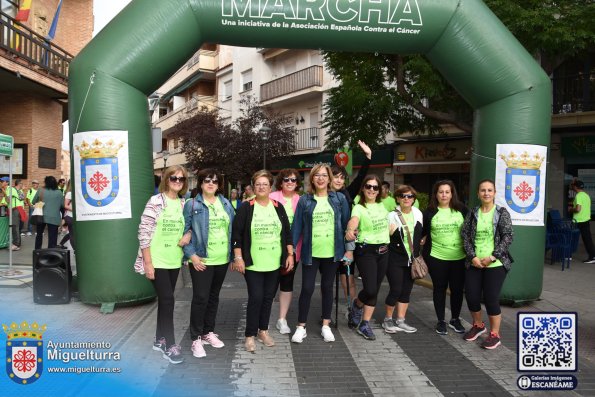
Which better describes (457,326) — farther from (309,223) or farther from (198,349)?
(198,349)

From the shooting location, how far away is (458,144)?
732 inches

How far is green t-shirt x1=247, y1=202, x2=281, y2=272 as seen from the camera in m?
4.85

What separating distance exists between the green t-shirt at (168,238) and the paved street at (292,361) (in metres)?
0.90

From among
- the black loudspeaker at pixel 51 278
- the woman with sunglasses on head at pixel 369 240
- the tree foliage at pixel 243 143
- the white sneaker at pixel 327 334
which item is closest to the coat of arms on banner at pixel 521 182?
the woman with sunglasses on head at pixel 369 240

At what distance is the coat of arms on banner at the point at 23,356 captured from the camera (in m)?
3.79

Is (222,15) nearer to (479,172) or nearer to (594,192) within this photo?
(479,172)

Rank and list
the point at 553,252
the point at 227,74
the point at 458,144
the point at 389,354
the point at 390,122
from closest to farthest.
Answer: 1. the point at 389,354
2. the point at 553,252
3. the point at 390,122
4. the point at 458,144
5. the point at 227,74

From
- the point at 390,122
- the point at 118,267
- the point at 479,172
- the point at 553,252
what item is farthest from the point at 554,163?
the point at 118,267

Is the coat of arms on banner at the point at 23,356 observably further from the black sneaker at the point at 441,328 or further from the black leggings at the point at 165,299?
the black sneaker at the point at 441,328

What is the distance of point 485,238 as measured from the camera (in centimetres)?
510

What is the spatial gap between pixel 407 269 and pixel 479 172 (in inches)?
86.8

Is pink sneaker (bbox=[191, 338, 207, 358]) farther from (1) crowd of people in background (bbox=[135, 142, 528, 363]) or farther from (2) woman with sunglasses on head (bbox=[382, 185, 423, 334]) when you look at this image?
(2) woman with sunglasses on head (bbox=[382, 185, 423, 334])

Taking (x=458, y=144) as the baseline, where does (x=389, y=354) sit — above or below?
below

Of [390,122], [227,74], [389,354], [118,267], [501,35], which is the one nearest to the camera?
[389,354]
